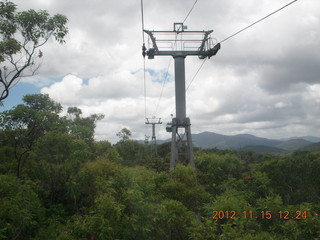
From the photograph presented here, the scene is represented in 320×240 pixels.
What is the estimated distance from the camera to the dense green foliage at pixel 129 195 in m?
7.36

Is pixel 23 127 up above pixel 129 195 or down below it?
above

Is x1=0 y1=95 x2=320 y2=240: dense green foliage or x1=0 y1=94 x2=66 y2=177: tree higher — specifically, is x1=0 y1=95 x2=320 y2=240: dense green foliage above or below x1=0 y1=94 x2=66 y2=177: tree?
below

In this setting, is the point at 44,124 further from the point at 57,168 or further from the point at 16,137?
the point at 57,168

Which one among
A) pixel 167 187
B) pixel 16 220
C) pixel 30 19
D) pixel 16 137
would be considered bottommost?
pixel 16 220

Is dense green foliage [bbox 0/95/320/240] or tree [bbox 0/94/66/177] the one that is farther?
tree [bbox 0/94/66/177]

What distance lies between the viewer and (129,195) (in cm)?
800

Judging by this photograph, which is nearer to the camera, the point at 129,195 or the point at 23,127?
the point at 129,195

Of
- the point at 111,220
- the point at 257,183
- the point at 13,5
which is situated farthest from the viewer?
the point at 257,183

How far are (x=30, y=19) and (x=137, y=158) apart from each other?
92.7 feet

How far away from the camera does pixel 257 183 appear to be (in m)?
15.1

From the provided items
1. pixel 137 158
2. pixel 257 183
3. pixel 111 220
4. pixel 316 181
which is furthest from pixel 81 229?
pixel 137 158

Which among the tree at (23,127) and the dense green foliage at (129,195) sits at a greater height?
the tree at (23,127)

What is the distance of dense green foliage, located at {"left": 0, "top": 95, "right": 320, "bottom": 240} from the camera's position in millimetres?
7359

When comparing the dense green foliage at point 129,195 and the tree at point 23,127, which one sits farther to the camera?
the tree at point 23,127
